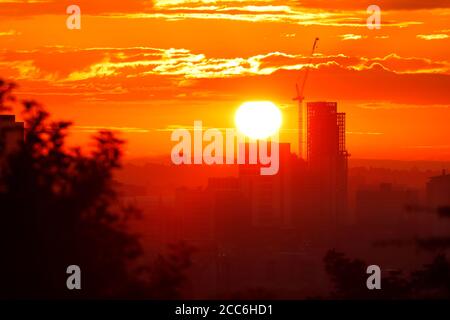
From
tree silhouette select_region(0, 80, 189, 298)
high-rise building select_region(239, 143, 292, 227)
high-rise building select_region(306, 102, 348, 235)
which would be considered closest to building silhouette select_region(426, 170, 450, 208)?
tree silhouette select_region(0, 80, 189, 298)

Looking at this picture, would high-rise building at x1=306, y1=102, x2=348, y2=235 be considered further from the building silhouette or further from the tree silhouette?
the tree silhouette

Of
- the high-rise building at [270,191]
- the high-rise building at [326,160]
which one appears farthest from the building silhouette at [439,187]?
the high-rise building at [270,191]

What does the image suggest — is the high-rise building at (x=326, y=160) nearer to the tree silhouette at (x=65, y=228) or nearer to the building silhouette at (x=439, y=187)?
the building silhouette at (x=439, y=187)

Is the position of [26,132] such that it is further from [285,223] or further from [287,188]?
[287,188]

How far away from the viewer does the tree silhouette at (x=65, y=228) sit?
16.5 m

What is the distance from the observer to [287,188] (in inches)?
4471

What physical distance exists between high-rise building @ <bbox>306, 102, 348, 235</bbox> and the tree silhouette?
66254mm

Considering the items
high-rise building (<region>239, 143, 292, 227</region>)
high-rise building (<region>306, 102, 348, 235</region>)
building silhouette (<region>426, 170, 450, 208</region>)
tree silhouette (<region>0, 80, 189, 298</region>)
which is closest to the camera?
tree silhouette (<region>0, 80, 189, 298</region>)

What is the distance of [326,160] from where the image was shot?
129 m

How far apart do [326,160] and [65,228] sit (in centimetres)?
11321

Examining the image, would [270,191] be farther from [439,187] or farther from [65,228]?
[65,228]

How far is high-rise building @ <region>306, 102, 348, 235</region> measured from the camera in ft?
315

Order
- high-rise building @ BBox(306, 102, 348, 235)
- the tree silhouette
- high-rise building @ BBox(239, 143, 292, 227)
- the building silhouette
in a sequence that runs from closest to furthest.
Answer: the tree silhouette < the building silhouette < high-rise building @ BBox(306, 102, 348, 235) < high-rise building @ BBox(239, 143, 292, 227)

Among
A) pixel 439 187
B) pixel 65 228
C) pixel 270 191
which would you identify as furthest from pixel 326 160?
pixel 65 228
